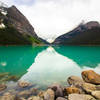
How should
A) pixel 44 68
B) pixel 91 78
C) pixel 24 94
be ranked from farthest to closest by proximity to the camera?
pixel 44 68 → pixel 91 78 → pixel 24 94

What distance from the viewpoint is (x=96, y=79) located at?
1140 centimetres

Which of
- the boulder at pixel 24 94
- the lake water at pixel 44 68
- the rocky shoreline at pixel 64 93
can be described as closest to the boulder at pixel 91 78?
the rocky shoreline at pixel 64 93

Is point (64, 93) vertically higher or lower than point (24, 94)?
higher

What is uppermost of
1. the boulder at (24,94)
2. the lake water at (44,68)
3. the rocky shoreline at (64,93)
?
the rocky shoreline at (64,93)

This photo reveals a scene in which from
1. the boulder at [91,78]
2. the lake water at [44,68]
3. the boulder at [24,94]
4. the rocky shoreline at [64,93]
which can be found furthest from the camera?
the lake water at [44,68]

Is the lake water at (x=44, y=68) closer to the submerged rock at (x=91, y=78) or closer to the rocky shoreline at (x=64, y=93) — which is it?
the rocky shoreline at (x=64, y=93)

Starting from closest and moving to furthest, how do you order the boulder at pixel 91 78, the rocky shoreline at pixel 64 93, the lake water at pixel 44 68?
the rocky shoreline at pixel 64 93 < the boulder at pixel 91 78 < the lake water at pixel 44 68

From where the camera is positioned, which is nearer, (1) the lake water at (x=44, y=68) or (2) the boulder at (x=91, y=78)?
(2) the boulder at (x=91, y=78)

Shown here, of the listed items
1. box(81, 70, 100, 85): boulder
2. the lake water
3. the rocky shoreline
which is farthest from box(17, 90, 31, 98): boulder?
box(81, 70, 100, 85): boulder

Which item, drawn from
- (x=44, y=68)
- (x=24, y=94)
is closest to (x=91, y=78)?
(x=24, y=94)

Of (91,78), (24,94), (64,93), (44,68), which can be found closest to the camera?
(64,93)

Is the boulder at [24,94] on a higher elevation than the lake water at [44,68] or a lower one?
higher

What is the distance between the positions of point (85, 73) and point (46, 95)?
6893 millimetres

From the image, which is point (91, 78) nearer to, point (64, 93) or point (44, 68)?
point (64, 93)
